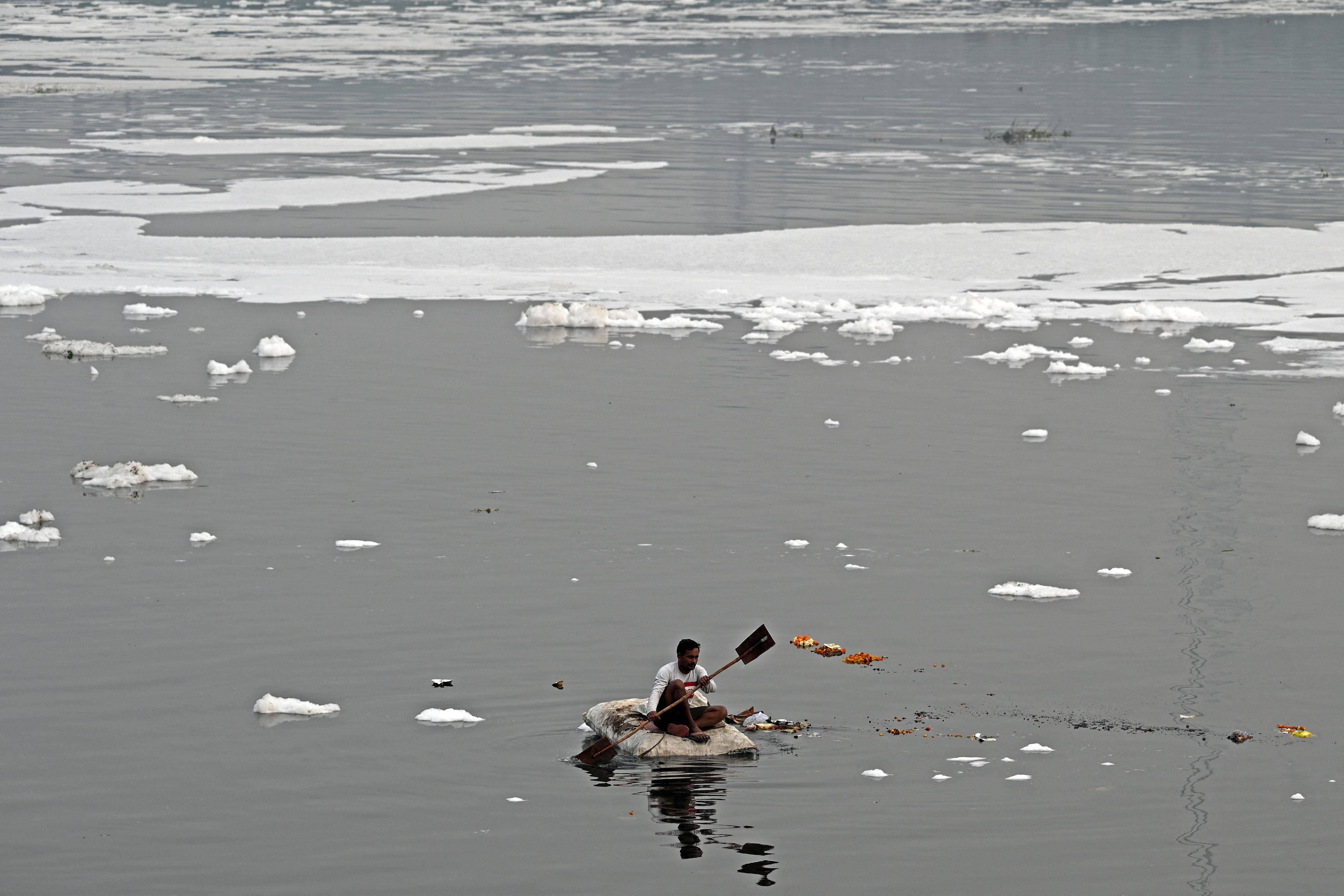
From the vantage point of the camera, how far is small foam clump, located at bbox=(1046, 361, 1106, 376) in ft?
Result: 72.8

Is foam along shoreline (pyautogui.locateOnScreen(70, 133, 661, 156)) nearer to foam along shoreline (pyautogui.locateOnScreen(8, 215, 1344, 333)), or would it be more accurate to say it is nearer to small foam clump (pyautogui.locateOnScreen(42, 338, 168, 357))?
foam along shoreline (pyautogui.locateOnScreen(8, 215, 1344, 333))

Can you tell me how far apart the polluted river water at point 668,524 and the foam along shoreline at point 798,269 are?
14 cm

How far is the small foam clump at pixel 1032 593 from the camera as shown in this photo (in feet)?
46.6

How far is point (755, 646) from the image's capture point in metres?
11.7

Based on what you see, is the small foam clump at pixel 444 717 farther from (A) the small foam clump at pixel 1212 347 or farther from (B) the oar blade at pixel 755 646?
(A) the small foam clump at pixel 1212 347

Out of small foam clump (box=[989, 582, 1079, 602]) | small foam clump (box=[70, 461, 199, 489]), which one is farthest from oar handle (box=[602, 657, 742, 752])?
small foam clump (box=[70, 461, 199, 489])

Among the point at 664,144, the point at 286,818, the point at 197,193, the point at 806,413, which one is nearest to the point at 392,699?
the point at 286,818

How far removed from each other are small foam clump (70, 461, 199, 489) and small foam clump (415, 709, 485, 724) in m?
6.45

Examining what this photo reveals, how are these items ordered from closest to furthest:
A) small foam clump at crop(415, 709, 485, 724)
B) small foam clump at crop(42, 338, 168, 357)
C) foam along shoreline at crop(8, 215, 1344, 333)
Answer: small foam clump at crop(415, 709, 485, 724), small foam clump at crop(42, 338, 168, 357), foam along shoreline at crop(8, 215, 1344, 333)

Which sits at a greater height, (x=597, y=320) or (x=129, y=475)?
(x=597, y=320)

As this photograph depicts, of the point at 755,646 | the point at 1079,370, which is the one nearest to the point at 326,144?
the point at 1079,370

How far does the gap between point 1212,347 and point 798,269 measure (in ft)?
24.7

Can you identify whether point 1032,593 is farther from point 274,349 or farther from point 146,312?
point 146,312

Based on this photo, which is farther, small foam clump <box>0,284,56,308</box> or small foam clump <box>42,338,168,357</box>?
small foam clump <box>0,284,56,308</box>
